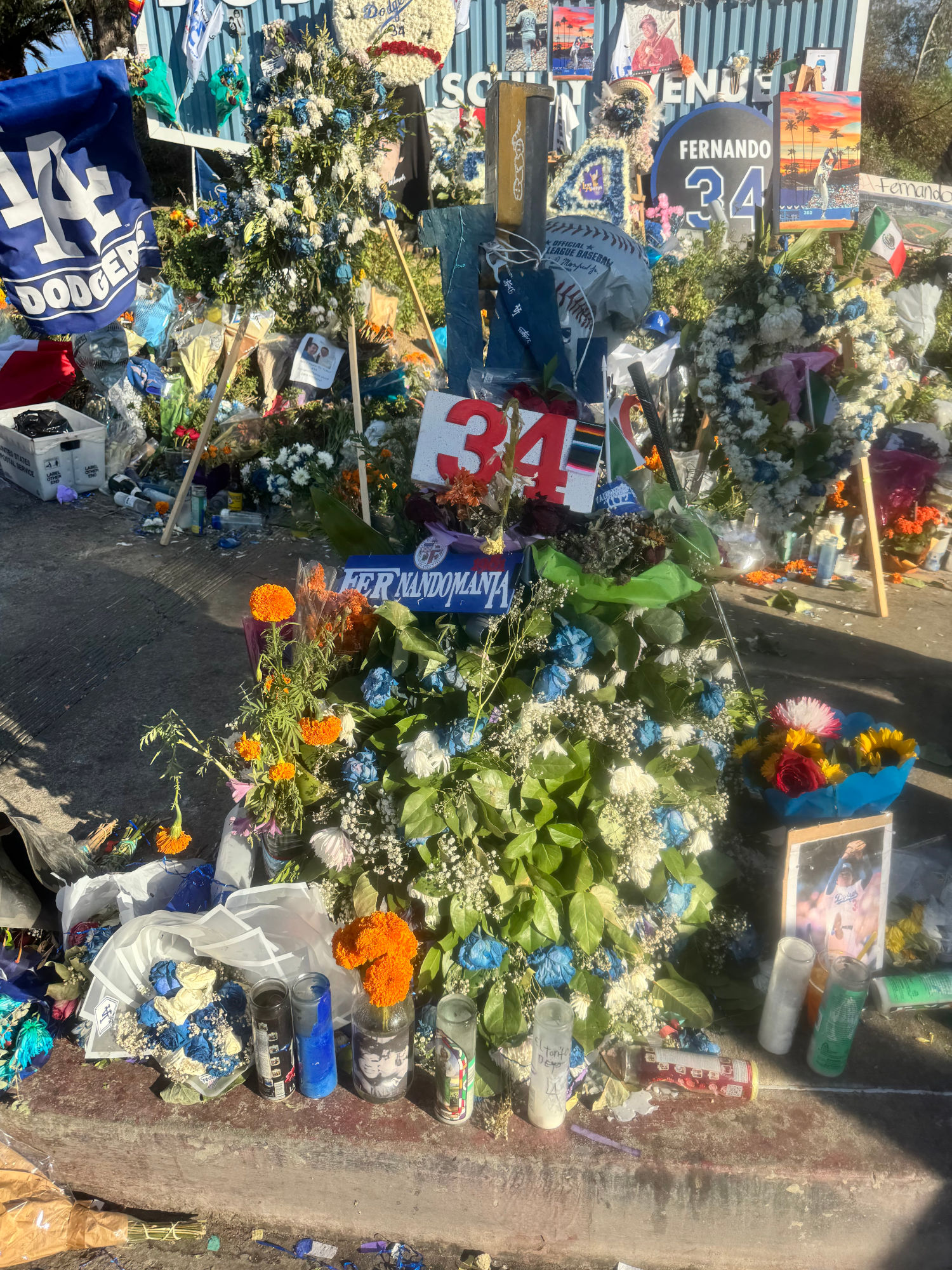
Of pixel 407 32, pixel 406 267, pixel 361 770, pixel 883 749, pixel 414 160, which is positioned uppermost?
pixel 407 32

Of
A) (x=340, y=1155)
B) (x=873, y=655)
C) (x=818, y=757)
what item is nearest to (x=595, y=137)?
(x=873, y=655)

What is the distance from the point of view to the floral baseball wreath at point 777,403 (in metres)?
4.09

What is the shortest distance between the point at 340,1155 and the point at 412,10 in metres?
10.3

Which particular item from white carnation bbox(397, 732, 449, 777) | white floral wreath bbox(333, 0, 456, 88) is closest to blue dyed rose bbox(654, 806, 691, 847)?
white carnation bbox(397, 732, 449, 777)

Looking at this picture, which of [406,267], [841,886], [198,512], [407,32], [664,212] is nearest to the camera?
[841,886]

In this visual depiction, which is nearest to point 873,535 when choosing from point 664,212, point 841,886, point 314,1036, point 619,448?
point 619,448

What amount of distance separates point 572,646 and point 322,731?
728 mm

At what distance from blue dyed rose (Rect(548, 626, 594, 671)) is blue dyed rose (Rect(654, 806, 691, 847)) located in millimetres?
538

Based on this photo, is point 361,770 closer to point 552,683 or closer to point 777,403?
point 552,683

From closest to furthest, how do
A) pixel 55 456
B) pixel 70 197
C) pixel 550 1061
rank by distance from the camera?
pixel 550 1061 < pixel 70 197 < pixel 55 456

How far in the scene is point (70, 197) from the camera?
161 inches

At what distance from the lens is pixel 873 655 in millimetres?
5070

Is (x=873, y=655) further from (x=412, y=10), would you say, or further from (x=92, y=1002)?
(x=412, y=10)

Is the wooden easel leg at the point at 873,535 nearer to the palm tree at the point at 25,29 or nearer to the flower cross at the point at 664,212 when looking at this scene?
the flower cross at the point at 664,212
